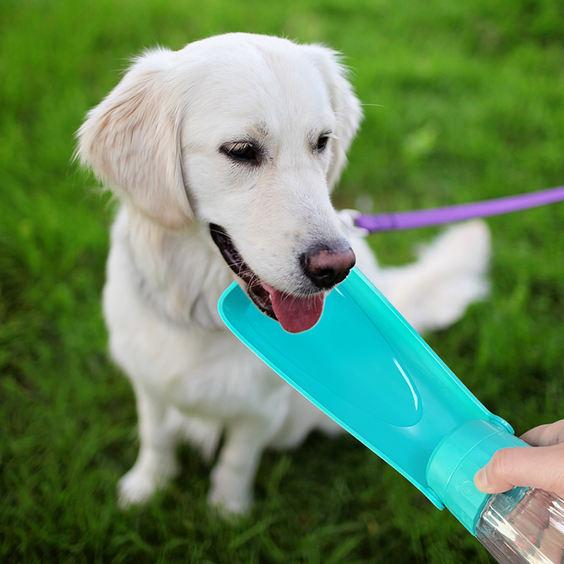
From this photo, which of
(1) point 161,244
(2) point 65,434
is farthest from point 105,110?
(2) point 65,434

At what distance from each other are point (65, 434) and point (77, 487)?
0.27 metres

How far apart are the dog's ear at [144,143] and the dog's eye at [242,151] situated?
5.8 inches

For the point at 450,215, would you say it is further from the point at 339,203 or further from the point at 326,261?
the point at 339,203

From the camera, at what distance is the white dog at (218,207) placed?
161 cm

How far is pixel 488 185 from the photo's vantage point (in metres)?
3.70

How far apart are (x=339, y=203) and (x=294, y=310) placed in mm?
2087

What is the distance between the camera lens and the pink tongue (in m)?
1.70

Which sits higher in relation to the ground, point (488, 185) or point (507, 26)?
point (507, 26)

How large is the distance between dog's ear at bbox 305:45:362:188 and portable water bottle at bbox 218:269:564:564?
432 mm

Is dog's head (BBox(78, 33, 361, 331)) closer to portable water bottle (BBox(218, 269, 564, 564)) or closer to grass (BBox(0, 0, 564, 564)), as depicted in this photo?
portable water bottle (BBox(218, 269, 564, 564))

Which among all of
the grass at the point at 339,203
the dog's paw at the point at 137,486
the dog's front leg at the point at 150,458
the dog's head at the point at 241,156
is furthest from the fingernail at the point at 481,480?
the dog's paw at the point at 137,486

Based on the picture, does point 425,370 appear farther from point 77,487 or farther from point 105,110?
point 77,487

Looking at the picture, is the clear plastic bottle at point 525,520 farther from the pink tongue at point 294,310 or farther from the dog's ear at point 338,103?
the dog's ear at point 338,103

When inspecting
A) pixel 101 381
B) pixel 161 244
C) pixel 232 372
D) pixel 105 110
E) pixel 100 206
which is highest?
pixel 105 110
